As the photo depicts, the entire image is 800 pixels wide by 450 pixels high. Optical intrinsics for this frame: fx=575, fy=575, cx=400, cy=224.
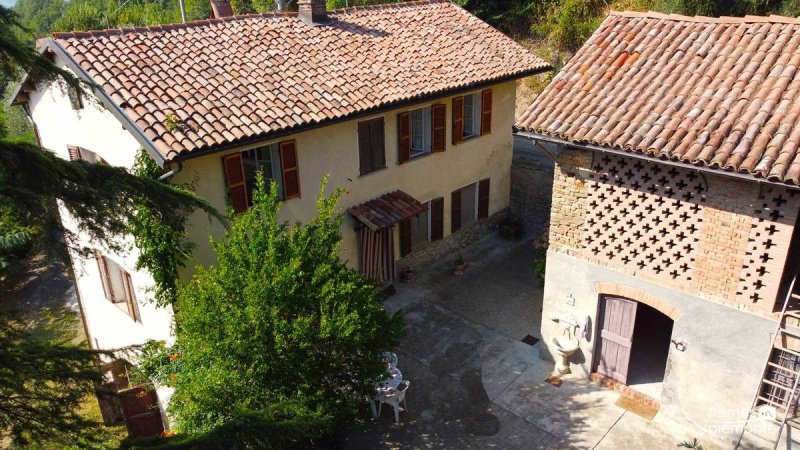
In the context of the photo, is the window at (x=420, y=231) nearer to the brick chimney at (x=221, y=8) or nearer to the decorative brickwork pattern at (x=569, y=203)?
the decorative brickwork pattern at (x=569, y=203)

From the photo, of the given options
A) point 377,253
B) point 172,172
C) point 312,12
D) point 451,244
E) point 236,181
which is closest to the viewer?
point 172,172

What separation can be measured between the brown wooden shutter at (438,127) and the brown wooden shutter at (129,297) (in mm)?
8506

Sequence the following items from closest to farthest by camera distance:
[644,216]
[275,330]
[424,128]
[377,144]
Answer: [275,330] → [644,216] → [377,144] → [424,128]

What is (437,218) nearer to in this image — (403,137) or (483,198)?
(483,198)

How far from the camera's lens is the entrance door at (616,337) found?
11.2m

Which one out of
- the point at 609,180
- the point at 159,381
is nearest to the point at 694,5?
the point at 609,180

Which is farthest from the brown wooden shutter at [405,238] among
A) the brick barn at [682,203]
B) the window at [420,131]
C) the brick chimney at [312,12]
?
the brick chimney at [312,12]

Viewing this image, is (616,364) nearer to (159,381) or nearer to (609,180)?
(609,180)

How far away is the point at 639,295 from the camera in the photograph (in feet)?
35.2

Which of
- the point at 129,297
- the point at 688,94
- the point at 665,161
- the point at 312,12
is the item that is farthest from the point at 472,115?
the point at 129,297

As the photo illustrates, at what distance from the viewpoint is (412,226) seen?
56.2 feet

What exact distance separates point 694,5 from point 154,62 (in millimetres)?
18719

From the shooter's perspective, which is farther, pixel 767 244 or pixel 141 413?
pixel 141 413

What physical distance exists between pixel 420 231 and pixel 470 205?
226 centimetres
